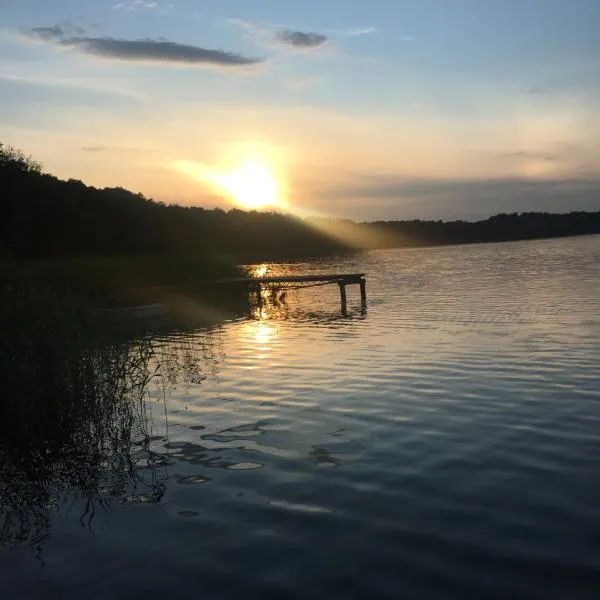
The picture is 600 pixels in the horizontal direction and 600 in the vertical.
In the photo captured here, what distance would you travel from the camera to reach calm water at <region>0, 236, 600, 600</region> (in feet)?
19.6

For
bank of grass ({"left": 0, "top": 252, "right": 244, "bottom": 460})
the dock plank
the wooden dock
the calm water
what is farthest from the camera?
the dock plank

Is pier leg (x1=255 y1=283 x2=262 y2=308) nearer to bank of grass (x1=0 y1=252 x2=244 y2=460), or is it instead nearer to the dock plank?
the dock plank

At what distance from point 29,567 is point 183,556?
141 cm

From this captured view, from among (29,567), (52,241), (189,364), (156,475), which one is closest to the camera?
(29,567)

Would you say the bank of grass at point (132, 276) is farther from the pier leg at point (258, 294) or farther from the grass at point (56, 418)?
the grass at point (56, 418)

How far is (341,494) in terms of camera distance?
7.91 metres

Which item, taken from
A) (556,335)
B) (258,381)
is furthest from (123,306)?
(556,335)

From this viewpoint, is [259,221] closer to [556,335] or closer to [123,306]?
[123,306]

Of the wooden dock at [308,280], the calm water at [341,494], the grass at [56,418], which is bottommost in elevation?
the calm water at [341,494]

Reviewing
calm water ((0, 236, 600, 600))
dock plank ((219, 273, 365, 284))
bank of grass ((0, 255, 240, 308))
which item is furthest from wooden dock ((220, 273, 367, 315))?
calm water ((0, 236, 600, 600))

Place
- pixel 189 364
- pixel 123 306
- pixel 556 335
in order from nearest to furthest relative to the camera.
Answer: pixel 189 364 → pixel 556 335 → pixel 123 306

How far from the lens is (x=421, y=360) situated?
16875mm

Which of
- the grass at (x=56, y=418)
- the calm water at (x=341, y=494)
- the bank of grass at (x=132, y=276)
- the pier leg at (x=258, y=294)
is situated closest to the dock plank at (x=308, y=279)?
the pier leg at (x=258, y=294)

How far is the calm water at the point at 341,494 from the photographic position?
597 cm
